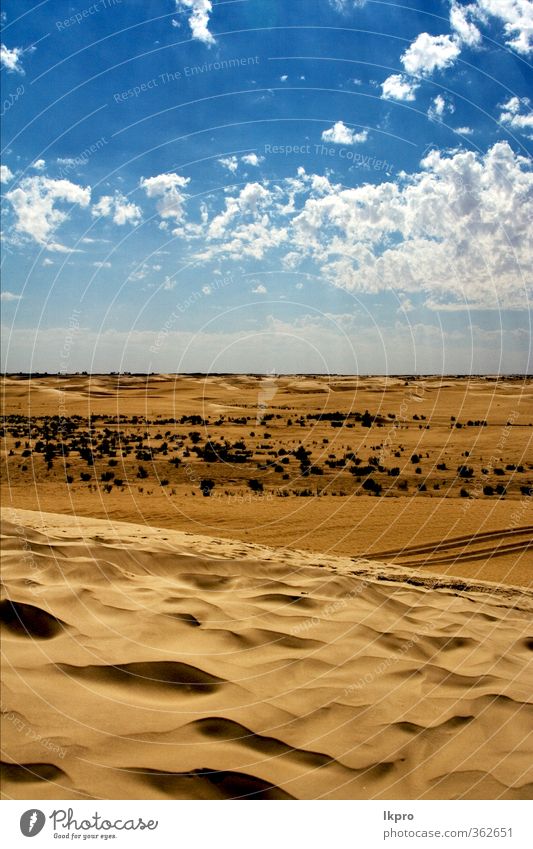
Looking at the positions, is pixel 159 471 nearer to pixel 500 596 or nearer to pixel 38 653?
pixel 500 596

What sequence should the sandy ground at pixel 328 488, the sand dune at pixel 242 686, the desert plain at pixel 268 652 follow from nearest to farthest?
the sand dune at pixel 242 686
the desert plain at pixel 268 652
the sandy ground at pixel 328 488

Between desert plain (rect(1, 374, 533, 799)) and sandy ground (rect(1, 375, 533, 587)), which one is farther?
sandy ground (rect(1, 375, 533, 587))

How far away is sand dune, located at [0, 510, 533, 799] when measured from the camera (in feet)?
15.8

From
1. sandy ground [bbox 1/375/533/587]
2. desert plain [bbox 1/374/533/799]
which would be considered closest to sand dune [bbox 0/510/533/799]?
desert plain [bbox 1/374/533/799]

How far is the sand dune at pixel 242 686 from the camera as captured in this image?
482 cm

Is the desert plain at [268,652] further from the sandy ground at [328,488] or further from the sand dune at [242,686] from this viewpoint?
the sandy ground at [328,488]

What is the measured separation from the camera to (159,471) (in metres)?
24.8

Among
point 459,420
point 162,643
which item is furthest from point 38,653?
point 459,420

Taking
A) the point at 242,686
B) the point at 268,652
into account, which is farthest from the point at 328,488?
the point at 242,686

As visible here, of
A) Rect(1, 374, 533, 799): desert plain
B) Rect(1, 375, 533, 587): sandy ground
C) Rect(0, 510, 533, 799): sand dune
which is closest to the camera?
Rect(0, 510, 533, 799): sand dune

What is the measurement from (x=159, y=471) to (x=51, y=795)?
20.5 meters

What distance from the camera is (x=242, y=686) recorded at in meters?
5.89

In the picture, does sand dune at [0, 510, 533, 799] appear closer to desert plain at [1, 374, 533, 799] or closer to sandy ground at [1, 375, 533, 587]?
desert plain at [1, 374, 533, 799]

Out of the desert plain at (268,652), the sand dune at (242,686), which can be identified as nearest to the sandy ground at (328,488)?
the desert plain at (268,652)
